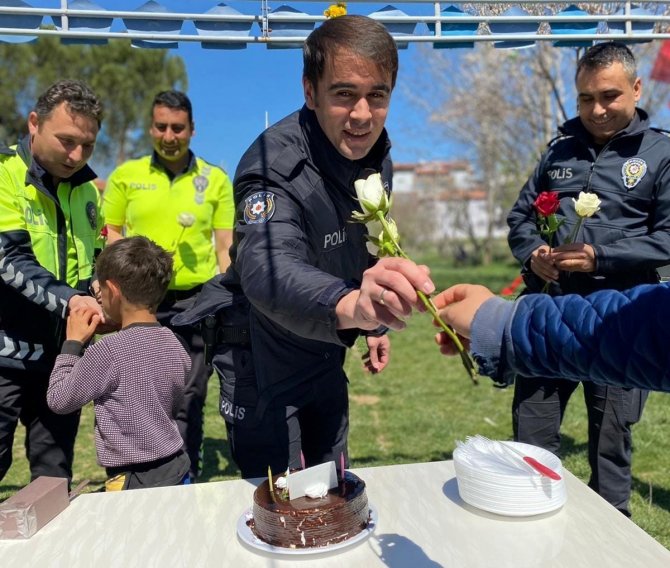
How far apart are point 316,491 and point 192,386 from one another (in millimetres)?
2281

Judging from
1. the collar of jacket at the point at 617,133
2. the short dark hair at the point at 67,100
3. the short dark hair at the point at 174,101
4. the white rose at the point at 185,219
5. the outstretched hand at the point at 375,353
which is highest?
the short dark hair at the point at 174,101

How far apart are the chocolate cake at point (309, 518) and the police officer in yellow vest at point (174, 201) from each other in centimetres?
240

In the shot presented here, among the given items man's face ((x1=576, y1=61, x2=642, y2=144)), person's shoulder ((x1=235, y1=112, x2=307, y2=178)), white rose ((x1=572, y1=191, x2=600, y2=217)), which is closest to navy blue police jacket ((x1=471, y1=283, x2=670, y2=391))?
person's shoulder ((x1=235, y1=112, x2=307, y2=178))

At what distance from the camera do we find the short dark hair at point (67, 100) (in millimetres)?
2812

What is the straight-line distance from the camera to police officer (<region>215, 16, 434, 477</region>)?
5.00 feet

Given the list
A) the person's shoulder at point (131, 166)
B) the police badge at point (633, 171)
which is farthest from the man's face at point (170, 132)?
the police badge at point (633, 171)

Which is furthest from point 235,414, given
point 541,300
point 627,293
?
point 627,293

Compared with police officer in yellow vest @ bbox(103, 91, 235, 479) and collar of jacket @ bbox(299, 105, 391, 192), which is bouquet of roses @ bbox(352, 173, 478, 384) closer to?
collar of jacket @ bbox(299, 105, 391, 192)

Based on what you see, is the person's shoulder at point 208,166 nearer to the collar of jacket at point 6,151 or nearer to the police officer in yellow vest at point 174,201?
the police officer in yellow vest at point 174,201

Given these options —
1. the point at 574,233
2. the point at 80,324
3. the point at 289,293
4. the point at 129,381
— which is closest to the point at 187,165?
the point at 80,324

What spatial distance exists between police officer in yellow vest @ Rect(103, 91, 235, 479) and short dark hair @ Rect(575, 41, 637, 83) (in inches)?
93.6

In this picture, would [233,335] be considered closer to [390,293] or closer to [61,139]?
[390,293]

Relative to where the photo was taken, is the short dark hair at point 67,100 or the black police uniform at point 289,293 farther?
the short dark hair at point 67,100

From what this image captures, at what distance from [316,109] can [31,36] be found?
1.67 m
